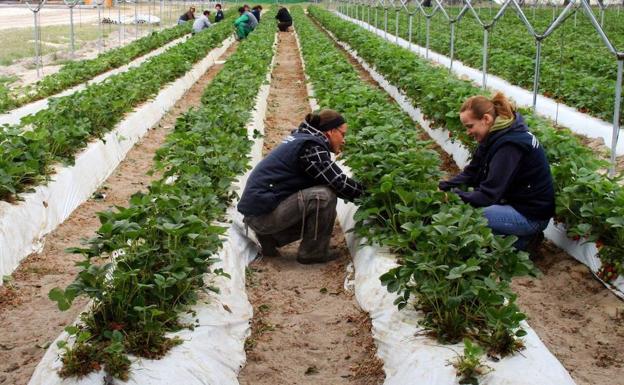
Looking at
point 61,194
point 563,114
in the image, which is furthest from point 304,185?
point 563,114

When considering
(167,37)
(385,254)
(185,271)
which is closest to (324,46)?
(167,37)

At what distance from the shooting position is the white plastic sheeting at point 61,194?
549 cm

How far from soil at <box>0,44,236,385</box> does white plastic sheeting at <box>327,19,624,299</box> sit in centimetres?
326

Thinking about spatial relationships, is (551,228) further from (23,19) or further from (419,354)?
(23,19)

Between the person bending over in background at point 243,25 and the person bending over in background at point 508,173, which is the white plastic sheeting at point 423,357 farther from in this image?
the person bending over in background at point 243,25

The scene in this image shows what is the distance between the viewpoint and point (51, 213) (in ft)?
20.6

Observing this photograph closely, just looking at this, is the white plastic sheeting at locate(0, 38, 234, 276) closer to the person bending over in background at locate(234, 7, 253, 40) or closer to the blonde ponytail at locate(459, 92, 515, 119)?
the blonde ponytail at locate(459, 92, 515, 119)

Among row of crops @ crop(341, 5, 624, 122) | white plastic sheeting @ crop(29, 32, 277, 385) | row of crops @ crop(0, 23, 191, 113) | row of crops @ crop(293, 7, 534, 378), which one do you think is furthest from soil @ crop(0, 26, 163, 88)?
white plastic sheeting @ crop(29, 32, 277, 385)

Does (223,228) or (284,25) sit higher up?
(284,25)

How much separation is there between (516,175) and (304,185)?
146cm

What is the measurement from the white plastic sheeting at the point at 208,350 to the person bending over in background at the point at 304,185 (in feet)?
1.27

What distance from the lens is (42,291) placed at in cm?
513

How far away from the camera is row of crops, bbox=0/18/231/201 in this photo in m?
5.96

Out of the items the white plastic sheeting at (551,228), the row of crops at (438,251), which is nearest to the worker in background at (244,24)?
→ the white plastic sheeting at (551,228)
